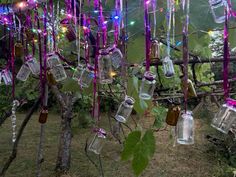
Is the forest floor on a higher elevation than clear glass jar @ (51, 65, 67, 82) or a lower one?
lower

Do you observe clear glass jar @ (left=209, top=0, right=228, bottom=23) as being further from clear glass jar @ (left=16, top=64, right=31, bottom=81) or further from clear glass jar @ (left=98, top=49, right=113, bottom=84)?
clear glass jar @ (left=16, top=64, right=31, bottom=81)

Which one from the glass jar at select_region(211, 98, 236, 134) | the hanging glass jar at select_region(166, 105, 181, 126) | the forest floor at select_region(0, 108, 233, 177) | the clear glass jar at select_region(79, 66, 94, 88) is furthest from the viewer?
the forest floor at select_region(0, 108, 233, 177)

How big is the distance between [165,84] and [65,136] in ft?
7.21

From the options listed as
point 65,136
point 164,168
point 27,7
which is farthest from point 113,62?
point 164,168

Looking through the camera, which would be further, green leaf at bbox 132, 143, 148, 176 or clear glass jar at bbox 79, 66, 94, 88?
clear glass jar at bbox 79, 66, 94, 88

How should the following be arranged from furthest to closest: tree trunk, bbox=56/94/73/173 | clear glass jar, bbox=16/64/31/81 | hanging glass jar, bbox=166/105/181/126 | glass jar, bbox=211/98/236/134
Result: 1. tree trunk, bbox=56/94/73/173
2. clear glass jar, bbox=16/64/31/81
3. hanging glass jar, bbox=166/105/181/126
4. glass jar, bbox=211/98/236/134

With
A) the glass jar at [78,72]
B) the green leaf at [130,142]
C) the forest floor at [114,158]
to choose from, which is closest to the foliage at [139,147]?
the green leaf at [130,142]

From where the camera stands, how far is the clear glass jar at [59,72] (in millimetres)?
873

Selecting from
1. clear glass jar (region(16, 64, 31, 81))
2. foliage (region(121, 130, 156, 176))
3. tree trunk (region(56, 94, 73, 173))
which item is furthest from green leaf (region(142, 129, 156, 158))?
tree trunk (region(56, 94, 73, 173))

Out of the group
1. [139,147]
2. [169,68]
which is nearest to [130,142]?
[139,147]

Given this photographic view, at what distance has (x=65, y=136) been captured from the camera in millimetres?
3348

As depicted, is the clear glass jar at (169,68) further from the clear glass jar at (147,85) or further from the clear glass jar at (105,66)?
the clear glass jar at (105,66)

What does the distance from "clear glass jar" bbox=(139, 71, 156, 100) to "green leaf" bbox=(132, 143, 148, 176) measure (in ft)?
0.33

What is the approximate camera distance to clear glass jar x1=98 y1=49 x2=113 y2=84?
78 cm
